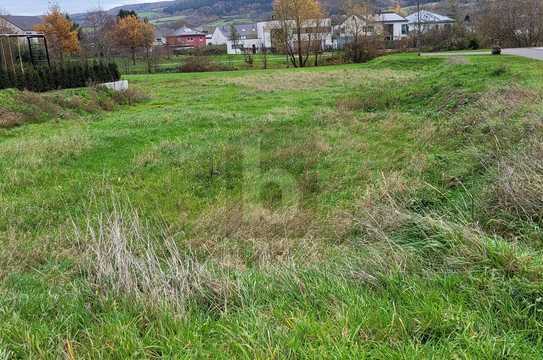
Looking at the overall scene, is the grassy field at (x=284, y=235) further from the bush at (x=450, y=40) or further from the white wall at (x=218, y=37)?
the white wall at (x=218, y=37)

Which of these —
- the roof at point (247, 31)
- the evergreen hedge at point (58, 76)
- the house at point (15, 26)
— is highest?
the roof at point (247, 31)

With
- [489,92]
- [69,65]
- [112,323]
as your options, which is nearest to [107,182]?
[112,323]

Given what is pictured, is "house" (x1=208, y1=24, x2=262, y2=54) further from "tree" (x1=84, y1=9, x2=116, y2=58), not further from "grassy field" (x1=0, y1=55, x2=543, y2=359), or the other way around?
"grassy field" (x1=0, y1=55, x2=543, y2=359)

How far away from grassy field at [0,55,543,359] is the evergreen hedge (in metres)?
6.12

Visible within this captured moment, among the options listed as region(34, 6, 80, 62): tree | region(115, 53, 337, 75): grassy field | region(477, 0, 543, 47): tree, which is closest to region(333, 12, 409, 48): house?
region(115, 53, 337, 75): grassy field

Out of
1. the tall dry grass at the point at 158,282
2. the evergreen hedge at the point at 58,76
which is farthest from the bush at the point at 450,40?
the tall dry grass at the point at 158,282

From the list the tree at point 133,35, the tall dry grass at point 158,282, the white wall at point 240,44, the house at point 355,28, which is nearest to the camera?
the tall dry grass at point 158,282

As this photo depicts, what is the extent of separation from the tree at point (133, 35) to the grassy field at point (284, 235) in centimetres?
4236

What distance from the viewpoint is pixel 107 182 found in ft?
26.5

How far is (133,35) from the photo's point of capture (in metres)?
51.8

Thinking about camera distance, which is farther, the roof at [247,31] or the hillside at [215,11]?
the hillside at [215,11]

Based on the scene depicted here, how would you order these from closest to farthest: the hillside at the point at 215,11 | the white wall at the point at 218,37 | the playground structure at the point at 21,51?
the playground structure at the point at 21,51 < the white wall at the point at 218,37 < the hillside at the point at 215,11

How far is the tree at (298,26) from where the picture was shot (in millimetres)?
44844

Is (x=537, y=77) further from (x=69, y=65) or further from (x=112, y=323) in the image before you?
(x=69, y=65)
